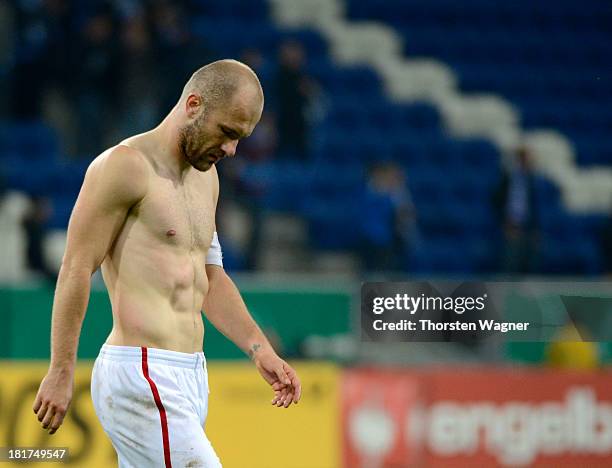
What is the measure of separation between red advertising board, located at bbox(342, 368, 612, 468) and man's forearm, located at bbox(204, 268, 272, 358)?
4.22m

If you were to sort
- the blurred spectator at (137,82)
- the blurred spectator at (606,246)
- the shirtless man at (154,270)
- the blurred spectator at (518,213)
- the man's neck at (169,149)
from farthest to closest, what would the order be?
the blurred spectator at (606,246) < the blurred spectator at (518,213) < the blurred spectator at (137,82) < the man's neck at (169,149) < the shirtless man at (154,270)

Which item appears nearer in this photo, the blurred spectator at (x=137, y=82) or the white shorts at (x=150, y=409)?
the white shorts at (x=150, y=409)

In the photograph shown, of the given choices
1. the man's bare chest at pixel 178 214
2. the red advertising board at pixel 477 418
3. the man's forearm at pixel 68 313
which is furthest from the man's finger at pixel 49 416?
the red advertising board at pixel 477 418

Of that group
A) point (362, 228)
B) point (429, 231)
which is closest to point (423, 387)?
point (362, 228)

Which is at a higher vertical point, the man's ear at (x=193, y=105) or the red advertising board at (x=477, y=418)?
the man's ear at (x=193, y=105)

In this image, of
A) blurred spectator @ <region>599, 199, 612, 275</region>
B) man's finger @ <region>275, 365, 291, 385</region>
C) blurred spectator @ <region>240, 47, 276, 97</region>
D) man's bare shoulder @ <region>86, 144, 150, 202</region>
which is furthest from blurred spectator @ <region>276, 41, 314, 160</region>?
man's bare shoulder @ <region>86, 144, 150, 202</region>

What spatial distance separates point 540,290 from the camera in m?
9.77

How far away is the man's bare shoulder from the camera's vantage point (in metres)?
3.89

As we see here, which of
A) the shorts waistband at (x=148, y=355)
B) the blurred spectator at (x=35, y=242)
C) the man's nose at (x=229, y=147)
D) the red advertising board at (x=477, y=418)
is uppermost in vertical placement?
the blurred spectator at (x=35, y=242)

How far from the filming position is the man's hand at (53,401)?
369cm

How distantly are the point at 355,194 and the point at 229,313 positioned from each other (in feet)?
29.8

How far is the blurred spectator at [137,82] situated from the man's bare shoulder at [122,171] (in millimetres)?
7282

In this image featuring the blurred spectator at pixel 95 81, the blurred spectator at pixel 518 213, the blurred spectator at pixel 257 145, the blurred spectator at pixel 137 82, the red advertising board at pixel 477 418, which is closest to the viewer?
the red advertising board at pixel 477 418

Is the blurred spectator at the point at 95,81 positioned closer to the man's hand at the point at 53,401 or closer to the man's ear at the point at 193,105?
the man's ear at the point at 193,105
